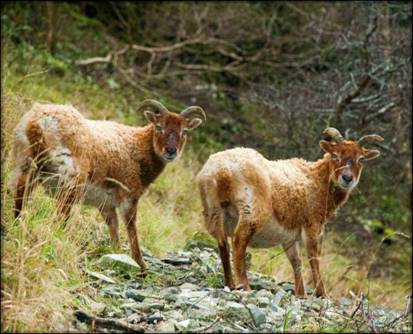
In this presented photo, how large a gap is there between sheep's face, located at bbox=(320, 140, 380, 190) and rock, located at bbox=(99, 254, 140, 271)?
3270mm

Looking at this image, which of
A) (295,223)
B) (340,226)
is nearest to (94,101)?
(340,226)

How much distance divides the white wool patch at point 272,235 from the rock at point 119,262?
5.19 feet

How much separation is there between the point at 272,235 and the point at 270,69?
11.9 meters

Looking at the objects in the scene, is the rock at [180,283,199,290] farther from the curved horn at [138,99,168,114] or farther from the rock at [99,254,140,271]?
the curved horn at [138,99,168,114]

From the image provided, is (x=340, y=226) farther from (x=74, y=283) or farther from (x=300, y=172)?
(x=74, y=283)

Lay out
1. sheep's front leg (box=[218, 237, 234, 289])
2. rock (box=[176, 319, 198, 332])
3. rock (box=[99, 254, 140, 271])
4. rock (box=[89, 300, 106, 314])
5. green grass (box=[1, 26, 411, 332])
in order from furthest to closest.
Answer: sheep's front leg (box=[218, 237, 234, 289]) < rock (box=[99, 254, 140, 271]) < rock (box=[89, 300, 106, 314]) < rock (box=[176, 319, 198, 332]) < green grass (box=[1, 26, 411, 332])

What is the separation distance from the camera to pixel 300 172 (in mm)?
10172

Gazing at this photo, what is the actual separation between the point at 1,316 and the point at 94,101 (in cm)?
1195

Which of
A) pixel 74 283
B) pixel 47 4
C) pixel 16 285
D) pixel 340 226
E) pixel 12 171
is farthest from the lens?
pixel 47 4

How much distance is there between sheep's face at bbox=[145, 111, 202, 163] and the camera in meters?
10.1

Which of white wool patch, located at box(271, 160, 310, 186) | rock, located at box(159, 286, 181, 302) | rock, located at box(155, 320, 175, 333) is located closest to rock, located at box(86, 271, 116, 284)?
rock, located at box(159, 286, 181, 302)

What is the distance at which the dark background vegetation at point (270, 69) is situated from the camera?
15.7 meters

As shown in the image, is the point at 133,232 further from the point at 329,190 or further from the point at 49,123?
the point at 329,190

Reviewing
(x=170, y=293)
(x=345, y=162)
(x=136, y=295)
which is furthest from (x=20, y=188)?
(x=345, y=162)
